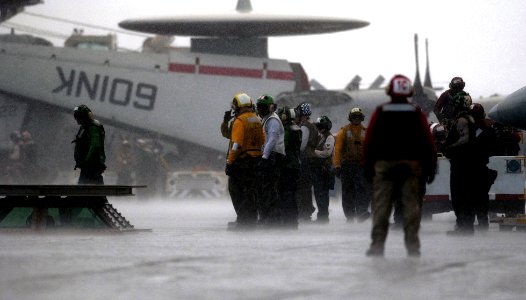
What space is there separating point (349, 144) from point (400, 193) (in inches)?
313

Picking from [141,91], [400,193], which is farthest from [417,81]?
A: [400,193]

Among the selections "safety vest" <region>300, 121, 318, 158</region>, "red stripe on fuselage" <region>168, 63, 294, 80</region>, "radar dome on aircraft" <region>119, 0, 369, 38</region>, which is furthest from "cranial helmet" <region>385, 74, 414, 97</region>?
"radar dome on aircraft" <region>119, 0, 369, 38</region>

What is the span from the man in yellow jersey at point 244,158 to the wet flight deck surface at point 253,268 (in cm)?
187

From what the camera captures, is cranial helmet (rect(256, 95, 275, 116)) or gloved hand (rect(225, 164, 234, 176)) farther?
cranial helmet (rect(256, 95, 275, 116))

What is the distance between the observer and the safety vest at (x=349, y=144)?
56.7 ft

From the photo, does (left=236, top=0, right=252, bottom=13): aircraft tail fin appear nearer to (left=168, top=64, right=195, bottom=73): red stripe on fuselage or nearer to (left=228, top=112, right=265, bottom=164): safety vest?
(left=168, top=64, right=195, bottom=73): red stripe on fuselage

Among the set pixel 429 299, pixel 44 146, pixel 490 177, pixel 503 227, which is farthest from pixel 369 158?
pixel 44 146

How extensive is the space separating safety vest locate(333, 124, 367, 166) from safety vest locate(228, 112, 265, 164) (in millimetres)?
3258

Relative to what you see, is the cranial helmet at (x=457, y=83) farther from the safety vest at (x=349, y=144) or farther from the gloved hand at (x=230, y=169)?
the gloved hand at (x=230, y=169)

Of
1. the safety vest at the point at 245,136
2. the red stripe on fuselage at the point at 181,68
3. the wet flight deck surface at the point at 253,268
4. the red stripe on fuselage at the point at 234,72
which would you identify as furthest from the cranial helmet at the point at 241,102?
the red stripe on fuselage at the point at 234,72

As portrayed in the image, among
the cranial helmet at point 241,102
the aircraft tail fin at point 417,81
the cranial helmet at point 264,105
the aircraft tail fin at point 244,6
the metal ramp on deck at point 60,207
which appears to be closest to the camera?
the metal ramp on deck at point 60,207

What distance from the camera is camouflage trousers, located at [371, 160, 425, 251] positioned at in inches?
366

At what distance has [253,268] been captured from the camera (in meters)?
7.98

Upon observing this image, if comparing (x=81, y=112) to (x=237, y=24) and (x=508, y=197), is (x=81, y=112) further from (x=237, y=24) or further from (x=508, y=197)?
(x=237, y=24)
